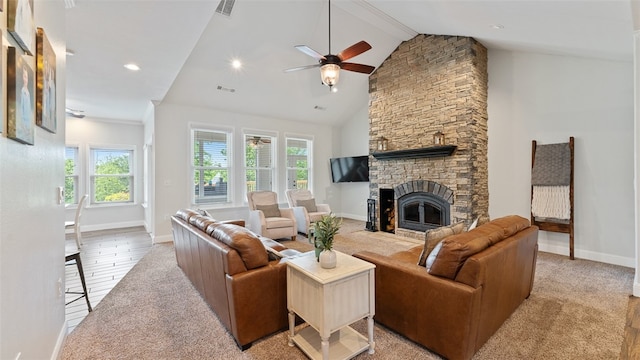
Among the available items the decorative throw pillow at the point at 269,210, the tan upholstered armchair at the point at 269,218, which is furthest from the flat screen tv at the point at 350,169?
the decorative throw pillow at the point at 269,210

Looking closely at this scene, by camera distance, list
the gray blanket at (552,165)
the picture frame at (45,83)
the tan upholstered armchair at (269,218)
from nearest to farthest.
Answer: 1. the picture frame at (45,83)
2. the gray blanket at (552,165)
3. the tan upholstered armchair at (269,218)

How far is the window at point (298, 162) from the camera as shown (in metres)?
7.51

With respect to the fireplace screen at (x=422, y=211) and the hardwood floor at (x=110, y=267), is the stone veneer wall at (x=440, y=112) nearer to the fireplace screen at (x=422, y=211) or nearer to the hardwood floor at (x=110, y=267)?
the fireplace screen at (x=422, y=211)

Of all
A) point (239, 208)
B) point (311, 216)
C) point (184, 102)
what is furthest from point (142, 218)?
point (311, 216)

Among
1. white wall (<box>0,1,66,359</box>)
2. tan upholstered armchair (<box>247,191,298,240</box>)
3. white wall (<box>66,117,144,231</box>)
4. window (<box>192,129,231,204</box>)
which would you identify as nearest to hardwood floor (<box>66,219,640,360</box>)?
white wall (<box>66,117,144,231</box>)

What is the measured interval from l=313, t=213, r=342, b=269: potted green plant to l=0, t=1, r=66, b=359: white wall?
1.56 m

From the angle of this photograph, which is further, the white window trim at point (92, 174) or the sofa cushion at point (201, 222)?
the white window trim at point (92, 174)

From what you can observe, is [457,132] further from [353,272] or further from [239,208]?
[239,208]

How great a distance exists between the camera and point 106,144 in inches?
265

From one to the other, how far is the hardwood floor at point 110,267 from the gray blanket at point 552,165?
1878mm

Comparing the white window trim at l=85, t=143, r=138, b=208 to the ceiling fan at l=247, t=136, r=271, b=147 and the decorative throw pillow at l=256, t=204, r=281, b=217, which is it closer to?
the ceiling fan at l=247, t=136, r=271, b=147

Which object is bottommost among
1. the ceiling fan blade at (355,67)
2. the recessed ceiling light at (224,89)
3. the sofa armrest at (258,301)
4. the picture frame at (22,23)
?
the sofa armrest at (258,301)

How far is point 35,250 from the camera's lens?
158cm

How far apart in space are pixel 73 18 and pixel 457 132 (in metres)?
5.36
